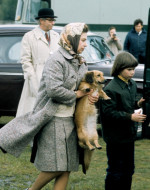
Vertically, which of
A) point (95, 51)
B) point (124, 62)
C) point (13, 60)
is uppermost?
point (124, 62)

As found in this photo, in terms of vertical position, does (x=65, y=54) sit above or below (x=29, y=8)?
above

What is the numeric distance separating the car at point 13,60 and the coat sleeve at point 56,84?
4555 millimetres

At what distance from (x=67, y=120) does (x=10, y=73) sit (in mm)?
4643

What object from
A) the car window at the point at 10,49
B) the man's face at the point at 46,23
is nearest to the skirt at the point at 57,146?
the man's face at the point at 46,23

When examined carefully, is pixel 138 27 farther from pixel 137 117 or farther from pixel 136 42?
pixel 137 117

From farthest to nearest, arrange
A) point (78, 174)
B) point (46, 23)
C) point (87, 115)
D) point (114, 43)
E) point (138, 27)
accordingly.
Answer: point (114, 43) → point (138, 27) → point (46, 23) → point (78, 174) → point (87, 115)

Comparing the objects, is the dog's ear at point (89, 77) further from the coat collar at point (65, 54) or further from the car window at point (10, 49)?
the car window at point (10, 49)

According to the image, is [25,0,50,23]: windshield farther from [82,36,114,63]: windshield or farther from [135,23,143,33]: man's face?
[82,36,114,63]: windshield

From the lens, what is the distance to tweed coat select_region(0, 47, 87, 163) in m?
4.40

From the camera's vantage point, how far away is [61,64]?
446 centimetres

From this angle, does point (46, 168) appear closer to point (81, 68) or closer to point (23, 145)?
point (23, 145)

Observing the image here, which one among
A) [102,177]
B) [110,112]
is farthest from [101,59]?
[110,112]

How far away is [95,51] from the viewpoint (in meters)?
9.28

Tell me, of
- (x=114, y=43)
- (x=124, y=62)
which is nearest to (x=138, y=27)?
(x=114, y=43)
